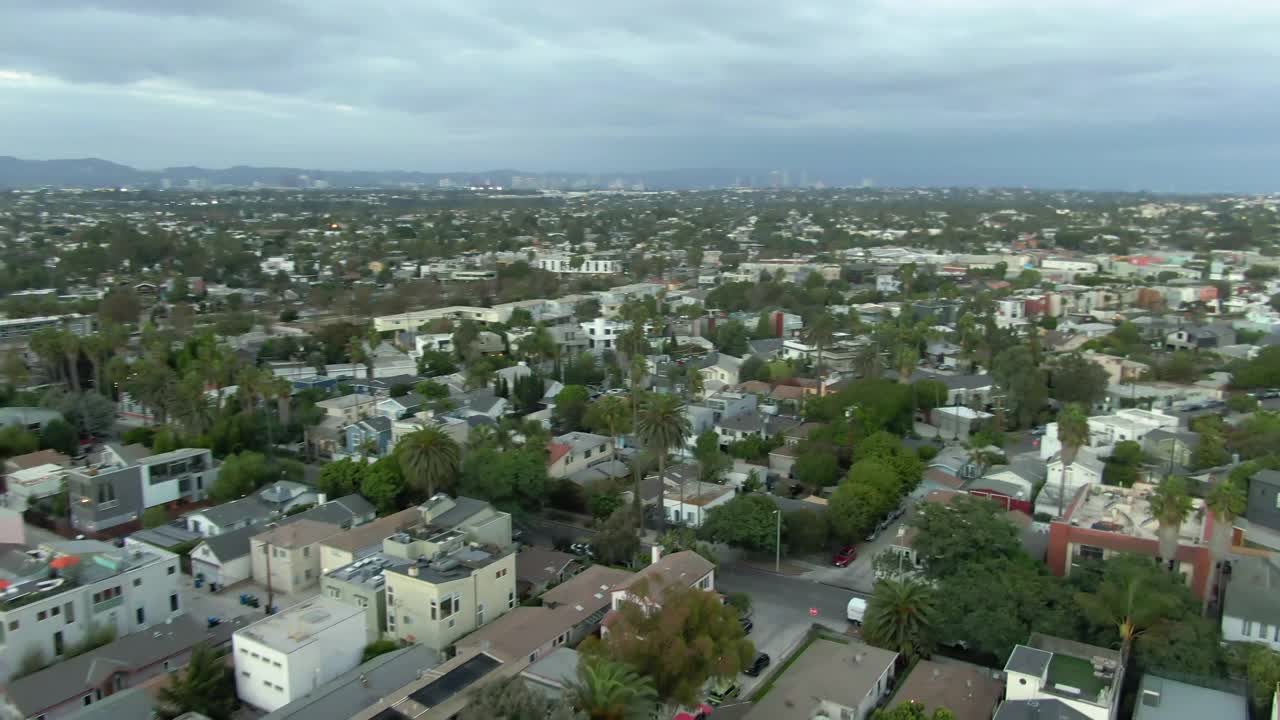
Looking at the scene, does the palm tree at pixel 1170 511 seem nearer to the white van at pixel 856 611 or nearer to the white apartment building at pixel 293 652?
the white van at pixel 856 611

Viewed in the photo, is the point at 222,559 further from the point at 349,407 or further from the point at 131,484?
the point at 349,407

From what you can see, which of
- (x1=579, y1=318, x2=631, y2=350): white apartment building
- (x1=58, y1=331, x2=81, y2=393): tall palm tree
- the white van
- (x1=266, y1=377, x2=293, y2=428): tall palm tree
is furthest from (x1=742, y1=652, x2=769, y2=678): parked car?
(x1=579, y1=318, x2=631, y2=350): white apartment building

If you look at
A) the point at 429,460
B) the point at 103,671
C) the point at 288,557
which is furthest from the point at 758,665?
the point at 103,671

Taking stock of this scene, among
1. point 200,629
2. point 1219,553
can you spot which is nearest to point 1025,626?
point 1219,553

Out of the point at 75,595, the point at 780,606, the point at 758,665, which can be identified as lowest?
the point at 780,606

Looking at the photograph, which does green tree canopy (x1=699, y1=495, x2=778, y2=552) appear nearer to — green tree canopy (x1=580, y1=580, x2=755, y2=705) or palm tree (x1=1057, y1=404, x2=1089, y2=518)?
green tree canopy (x1=580, y1=580, x2=755, y2=705)

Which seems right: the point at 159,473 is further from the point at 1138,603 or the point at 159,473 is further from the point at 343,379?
the point at 1138,603
